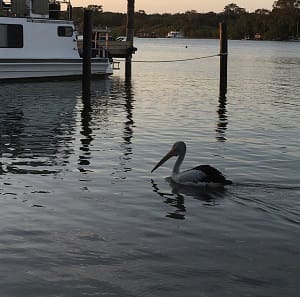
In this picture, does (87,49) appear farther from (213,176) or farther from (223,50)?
(213,176)

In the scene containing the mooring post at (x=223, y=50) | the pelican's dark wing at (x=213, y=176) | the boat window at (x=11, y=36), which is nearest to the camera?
the pelican's dark wing at (x=213, y=176)

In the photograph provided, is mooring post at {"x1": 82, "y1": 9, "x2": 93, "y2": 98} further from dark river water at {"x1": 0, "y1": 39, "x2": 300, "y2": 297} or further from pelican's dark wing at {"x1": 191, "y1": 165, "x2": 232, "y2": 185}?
pelican's dark wing at {"x1": 191, "y1": 165, "x2": 232, "y2": 185}

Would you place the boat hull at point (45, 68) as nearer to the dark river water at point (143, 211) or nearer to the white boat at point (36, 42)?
the white boat at point (36, 42)

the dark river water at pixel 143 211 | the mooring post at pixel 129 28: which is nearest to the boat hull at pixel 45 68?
the mooring post at pixel 129 28

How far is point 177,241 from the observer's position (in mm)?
8414

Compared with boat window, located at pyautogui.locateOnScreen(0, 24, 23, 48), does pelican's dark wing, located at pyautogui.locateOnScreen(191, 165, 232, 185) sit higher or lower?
lower

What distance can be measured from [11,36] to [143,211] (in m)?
24.5

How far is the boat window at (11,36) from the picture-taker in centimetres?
3212

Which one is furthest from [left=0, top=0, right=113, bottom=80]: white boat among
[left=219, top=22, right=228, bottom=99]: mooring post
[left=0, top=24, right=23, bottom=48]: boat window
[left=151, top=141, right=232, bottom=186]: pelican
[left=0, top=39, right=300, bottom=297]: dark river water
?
[left=151, top=141, right=232, bottom=186]: pelican

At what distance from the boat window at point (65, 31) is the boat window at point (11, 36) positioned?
2.42m

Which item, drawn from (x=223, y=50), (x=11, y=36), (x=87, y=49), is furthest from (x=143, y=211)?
(x=11, y=36)

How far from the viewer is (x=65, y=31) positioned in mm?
34844

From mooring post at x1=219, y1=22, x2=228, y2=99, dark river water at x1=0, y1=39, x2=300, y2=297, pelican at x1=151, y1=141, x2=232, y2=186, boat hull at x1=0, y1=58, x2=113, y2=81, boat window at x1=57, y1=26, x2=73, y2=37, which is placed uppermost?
boat window at x1=57, y1=26, x2=73, y2=37

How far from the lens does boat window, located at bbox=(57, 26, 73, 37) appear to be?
3462 centimetres
